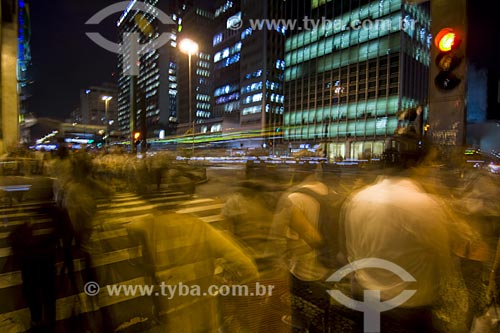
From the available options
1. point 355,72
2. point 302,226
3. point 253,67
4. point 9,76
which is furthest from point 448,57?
point 253,67

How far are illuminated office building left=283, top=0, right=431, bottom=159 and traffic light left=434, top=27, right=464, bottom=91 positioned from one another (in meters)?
51.2

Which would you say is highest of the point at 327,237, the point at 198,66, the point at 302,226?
the point at 198,66

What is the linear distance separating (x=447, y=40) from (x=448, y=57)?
218 mm

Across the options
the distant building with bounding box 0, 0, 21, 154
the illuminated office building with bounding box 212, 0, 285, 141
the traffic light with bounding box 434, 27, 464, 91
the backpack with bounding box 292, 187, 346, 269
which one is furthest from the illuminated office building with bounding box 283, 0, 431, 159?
the traffic light with bounding box 434, 27, 464, 91

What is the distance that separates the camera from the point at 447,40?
3.83 meters

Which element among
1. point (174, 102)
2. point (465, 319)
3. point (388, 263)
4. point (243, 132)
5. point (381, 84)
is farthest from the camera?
point (174, 102)

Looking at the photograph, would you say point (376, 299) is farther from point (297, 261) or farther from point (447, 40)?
point (447, 40)

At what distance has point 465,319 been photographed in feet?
11.9

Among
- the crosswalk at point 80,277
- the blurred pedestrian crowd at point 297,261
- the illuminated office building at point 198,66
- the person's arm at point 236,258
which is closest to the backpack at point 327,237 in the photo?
the blurred pedestrian crowd at point 297,261

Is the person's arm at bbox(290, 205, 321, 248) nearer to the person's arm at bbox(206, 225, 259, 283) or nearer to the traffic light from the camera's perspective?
the person's arm at bbox(206, 225, 259, 283)

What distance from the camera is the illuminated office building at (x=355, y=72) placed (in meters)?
61.6

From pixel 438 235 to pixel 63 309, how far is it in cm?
458

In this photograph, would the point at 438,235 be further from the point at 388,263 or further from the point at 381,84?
the point at 381,84

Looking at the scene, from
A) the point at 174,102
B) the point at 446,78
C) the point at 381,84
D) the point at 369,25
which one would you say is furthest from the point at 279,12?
the point at 446,78
